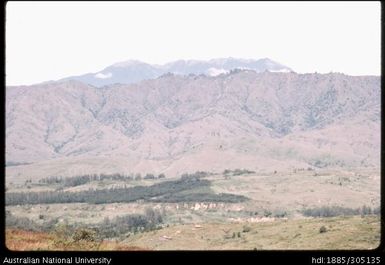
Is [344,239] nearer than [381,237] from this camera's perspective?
No

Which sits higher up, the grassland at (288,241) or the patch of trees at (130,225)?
the grassland at (288,241)

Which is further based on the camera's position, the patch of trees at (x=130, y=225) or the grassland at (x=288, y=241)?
the patch of trees at (x=130, y=225)

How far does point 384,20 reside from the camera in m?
5.49

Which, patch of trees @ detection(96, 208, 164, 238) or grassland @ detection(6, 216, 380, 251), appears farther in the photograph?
patch of trees @ detection(96, 208, 164, 238)

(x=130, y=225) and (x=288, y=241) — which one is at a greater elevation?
(x=288, y=241)

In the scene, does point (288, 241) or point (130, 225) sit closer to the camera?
point (288, 241)

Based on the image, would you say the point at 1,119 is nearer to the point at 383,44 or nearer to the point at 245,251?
the point at 245,251

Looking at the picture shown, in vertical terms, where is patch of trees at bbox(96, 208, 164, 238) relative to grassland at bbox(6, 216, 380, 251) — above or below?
below

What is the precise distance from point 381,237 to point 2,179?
3673 millimetres
